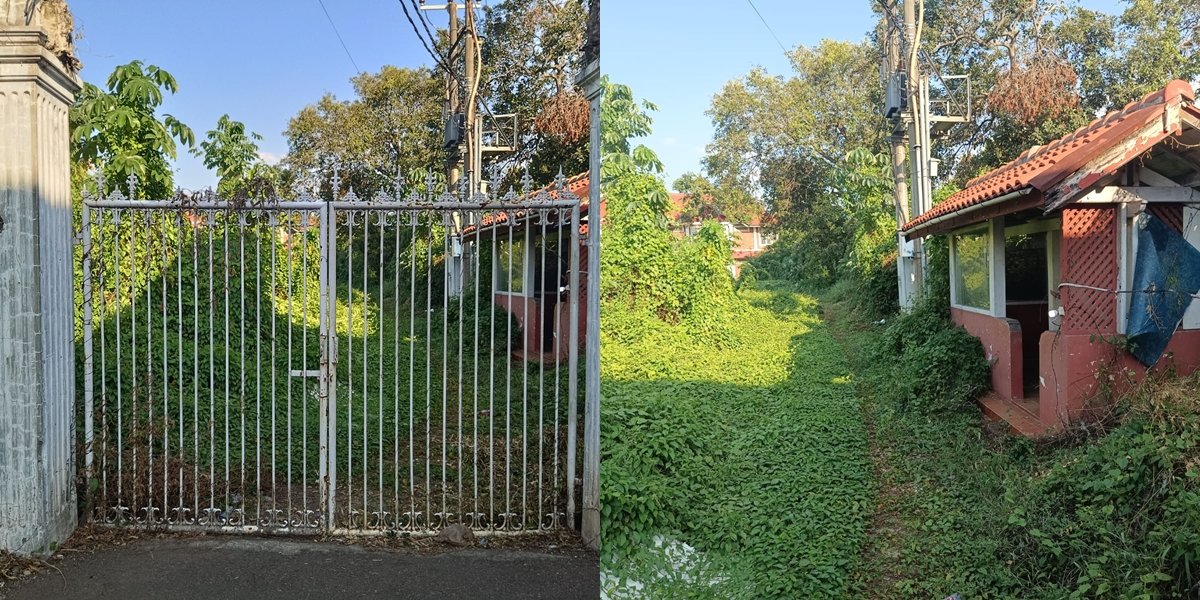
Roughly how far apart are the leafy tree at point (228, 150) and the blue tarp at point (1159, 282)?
374 centimetres

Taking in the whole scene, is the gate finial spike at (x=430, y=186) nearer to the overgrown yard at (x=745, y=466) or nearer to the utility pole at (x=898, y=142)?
the overgrown yard at (x=745, y=466)

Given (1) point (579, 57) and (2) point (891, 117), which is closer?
(2) point (891, 117)

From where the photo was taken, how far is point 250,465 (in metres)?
4.36

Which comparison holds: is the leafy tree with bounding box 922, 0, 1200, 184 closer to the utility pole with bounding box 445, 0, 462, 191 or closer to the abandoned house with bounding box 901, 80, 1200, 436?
the abandoned house with bounding box 901, 80, 1200, 436

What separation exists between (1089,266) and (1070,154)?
0.90ft

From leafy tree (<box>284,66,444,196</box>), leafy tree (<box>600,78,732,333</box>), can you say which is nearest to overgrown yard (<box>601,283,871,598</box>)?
leafy tree (<box>600,78,732,333</box>)

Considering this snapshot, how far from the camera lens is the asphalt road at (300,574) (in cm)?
313

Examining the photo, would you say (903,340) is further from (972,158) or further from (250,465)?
(250,465)

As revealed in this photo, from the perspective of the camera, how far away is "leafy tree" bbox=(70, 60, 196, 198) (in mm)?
3924

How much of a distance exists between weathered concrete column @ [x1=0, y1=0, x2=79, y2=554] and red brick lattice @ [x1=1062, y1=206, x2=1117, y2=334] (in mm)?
3529

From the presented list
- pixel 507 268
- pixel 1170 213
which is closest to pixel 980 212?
pixel 1170 213

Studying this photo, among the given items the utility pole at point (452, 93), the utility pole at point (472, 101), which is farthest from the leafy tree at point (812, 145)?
the utility pole at point (452, 93)

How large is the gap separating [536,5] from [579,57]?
0.93 feet

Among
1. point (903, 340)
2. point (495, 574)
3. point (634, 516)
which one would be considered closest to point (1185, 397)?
point (903, 340)
